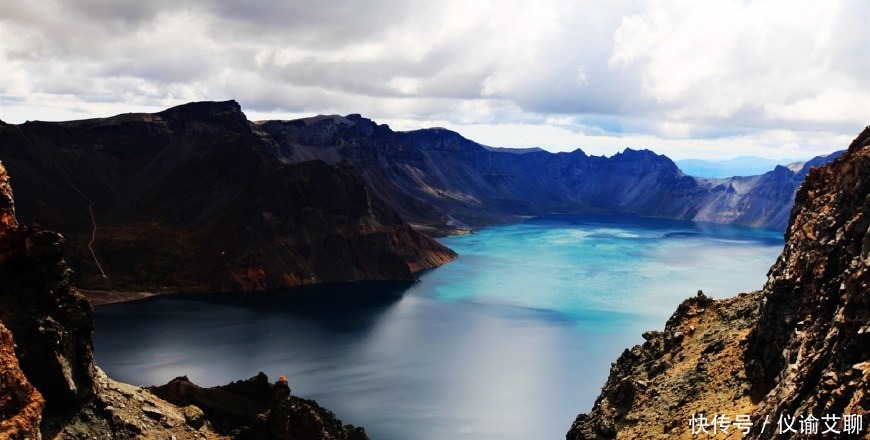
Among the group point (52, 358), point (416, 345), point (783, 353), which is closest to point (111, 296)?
point (416, 345)

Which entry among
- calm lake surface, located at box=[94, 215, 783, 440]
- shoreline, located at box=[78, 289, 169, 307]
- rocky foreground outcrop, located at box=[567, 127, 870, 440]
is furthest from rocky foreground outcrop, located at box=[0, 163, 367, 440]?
shoreline, located at box=[78, 289, 169, 307]

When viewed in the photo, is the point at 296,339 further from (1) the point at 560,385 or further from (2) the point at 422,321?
(1) the point at 560,385

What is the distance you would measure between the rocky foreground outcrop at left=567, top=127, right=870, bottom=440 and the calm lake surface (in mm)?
30866

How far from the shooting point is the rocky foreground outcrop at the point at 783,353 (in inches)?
1267

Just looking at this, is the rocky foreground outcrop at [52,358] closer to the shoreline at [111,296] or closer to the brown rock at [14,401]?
the brown rock at [14,401]

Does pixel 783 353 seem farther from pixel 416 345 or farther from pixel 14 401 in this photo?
pixel 416 345

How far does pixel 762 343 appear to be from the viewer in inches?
1853

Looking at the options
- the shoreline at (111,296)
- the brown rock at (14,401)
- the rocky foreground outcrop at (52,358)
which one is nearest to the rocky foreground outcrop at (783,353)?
the rocky foreground outcrop at (52,358)

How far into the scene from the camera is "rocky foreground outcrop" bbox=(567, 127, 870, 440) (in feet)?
106

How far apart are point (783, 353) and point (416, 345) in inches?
3536

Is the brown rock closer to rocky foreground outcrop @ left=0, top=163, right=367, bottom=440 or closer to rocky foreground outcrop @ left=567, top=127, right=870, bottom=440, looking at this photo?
rocky foreground outcrop @ left=0, top=163, right=367, bottom=440

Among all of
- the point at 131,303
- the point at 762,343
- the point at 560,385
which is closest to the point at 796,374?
the point at 762,343

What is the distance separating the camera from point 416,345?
129 m

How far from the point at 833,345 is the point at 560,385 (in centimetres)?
7093
